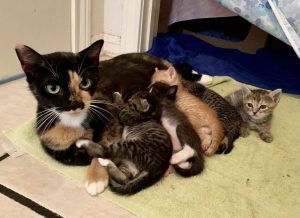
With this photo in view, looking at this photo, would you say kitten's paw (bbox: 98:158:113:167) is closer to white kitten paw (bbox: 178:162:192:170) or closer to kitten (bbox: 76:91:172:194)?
kitten (bbox: 76:91:172:194)

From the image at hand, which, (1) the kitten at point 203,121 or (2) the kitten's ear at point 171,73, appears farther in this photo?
(2) the kitten's ear at point 171,73

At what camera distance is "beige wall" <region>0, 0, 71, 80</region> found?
5.74ft

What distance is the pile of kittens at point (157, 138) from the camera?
117cm

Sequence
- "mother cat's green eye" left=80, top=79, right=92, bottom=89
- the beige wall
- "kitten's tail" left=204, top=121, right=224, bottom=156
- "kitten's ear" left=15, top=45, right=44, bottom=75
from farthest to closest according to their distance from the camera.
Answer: the beige wall → "kitten's tail" left=204, top=121, right=224, bottom=156 → "mother cat's green eye" left=80, top=79, right=92, bottom=89 → "kitten's ear" left=15, top=45, right=44, bottom=75

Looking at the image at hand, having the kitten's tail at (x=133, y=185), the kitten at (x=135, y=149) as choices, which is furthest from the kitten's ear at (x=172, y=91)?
the kitten's tail at (x=133, y=185)

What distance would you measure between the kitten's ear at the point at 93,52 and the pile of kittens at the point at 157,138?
26cm

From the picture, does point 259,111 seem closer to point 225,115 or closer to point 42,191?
point 225,115

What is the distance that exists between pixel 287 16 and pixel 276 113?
536 mm

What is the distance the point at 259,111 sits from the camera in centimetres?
158

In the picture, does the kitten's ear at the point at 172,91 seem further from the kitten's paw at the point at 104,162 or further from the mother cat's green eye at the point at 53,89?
the mother cat's green eye at the point at 53,89

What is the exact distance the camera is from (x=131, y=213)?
110 cm

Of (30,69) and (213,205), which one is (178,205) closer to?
(213,205)

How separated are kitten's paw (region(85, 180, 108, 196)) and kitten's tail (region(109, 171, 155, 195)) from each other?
0.03 m

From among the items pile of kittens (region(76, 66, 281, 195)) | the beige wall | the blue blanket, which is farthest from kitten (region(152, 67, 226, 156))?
the beige wall
